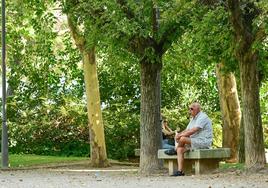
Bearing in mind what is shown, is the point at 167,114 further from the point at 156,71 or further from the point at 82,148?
the point at 156,71

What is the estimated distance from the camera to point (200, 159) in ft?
45.2

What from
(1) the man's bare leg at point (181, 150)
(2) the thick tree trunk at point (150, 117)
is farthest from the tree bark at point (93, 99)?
(1) the man's bare leg at point (181, 150)

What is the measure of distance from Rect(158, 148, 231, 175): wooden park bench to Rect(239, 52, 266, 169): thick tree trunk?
600mm

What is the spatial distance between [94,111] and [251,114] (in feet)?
24.9

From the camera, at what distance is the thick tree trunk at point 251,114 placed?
13.7 metres

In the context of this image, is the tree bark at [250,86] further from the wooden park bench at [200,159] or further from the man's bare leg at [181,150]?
the man's bare leg at [181,150]

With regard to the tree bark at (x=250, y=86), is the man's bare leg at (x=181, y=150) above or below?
below

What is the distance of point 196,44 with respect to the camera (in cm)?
1527

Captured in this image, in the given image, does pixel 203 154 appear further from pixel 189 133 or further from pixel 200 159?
pixel 189 133

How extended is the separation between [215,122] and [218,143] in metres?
0.89

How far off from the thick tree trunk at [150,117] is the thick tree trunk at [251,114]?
7.71ft

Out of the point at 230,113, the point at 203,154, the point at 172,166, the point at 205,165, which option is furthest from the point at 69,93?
the point at 203,154

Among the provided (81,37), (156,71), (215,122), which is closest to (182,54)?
(81,37)

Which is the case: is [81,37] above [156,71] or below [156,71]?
above
